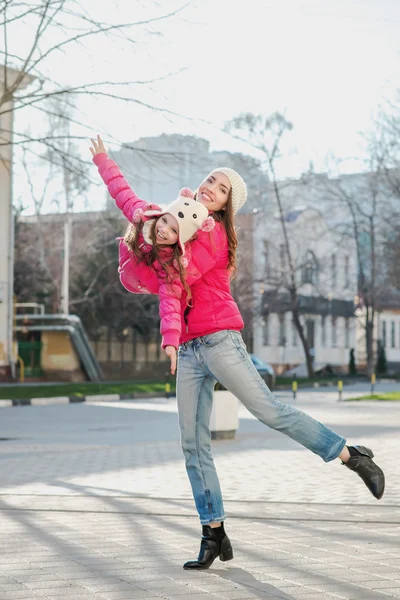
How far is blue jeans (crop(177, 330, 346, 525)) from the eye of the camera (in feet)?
18.0

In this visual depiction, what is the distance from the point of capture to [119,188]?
225 inches

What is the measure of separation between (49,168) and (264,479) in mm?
41537

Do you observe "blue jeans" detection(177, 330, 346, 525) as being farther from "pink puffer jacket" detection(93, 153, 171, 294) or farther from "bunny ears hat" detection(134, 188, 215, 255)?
"bunny ears hat" detection(134, 188, 215, 255)

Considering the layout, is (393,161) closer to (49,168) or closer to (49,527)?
(49,168)

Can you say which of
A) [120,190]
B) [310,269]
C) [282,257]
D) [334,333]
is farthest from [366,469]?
[334,333]

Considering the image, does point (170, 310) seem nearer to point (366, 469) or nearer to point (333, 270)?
point (366, 469)

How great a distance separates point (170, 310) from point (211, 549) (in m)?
1.22

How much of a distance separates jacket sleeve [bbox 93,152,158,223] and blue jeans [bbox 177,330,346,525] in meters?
0.72

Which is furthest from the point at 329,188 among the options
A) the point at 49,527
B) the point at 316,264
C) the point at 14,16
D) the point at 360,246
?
the point at 49,527

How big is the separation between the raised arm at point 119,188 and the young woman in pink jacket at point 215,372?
333mm

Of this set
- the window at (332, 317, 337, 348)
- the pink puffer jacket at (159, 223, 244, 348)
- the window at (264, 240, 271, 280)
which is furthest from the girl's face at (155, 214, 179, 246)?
the window at (332, 317, 337, 348)

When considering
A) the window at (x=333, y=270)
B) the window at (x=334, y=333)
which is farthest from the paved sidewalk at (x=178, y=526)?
the window at (x=334, y=333)

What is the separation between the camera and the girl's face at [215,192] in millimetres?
5719

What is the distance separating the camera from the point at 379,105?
34500 millimetres
